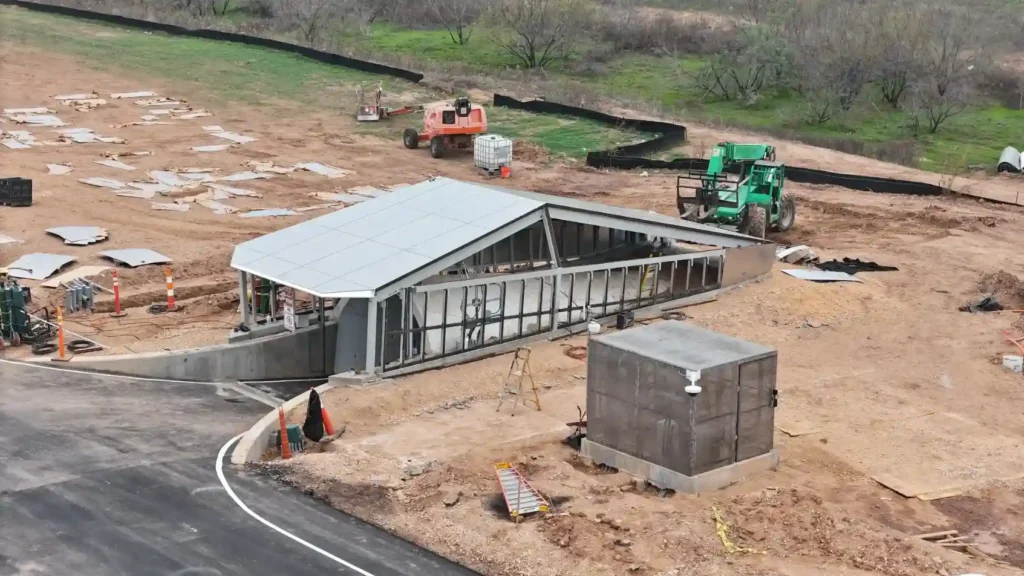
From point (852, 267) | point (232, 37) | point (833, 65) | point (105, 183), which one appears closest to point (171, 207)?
point (105, 183)

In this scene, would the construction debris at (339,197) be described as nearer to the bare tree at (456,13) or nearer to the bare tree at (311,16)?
A: the bare tree at (311,16)

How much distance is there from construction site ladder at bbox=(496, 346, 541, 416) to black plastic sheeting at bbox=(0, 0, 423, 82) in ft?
127

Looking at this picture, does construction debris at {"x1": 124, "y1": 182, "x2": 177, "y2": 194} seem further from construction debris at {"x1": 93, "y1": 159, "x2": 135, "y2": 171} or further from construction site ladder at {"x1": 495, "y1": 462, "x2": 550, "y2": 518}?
construction site ladder at {"x1": 495, "y1": 462, "x2": 550, "y2": 518}

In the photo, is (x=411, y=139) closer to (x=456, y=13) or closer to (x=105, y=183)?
(x=105, y=183)

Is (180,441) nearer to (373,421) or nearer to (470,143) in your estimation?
(373,421)

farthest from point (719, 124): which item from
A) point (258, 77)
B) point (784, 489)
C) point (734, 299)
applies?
point (784, 489)

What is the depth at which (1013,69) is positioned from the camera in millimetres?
68500

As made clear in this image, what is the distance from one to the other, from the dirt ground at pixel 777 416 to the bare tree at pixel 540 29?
91.0 ft

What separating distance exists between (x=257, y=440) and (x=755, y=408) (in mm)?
7848

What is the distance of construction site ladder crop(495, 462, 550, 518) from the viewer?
65.2ft

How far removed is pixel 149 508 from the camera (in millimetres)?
19391

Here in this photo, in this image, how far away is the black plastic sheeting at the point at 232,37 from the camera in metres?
65.6

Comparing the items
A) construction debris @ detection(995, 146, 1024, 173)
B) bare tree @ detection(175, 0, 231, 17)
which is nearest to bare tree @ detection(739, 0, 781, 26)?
construction debris @ detection(995, 146, 1024, 173)

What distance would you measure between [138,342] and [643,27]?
5426cm
